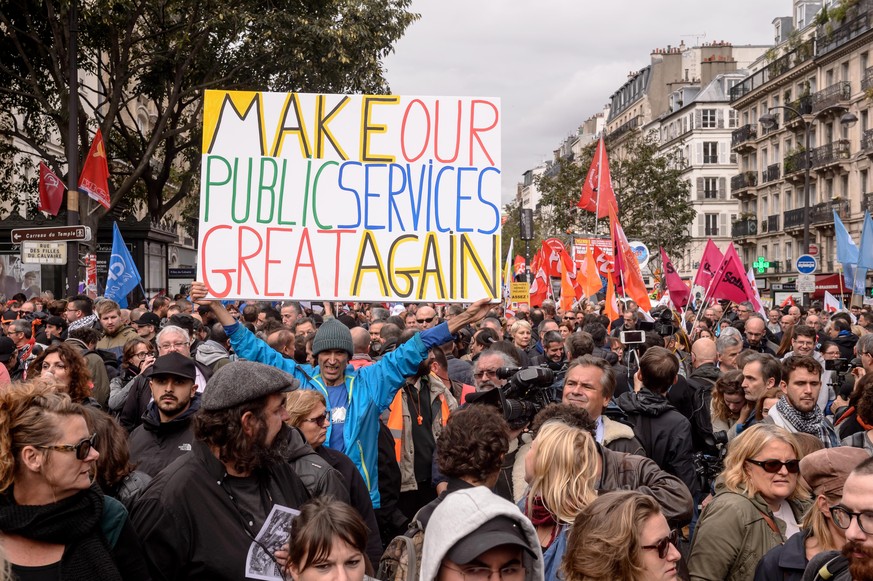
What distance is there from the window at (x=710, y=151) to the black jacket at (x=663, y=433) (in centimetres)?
7783

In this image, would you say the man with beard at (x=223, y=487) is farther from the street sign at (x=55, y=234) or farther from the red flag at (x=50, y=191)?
the red flag at (x=50, y=191)

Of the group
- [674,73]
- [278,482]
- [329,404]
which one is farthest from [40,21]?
[674,73]

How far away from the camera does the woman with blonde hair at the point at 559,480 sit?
3762mm

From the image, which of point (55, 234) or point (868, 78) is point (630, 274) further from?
point (868, 78)

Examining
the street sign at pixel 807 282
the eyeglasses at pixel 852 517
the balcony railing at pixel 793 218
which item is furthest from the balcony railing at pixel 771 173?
the eyeglasses at pixel 852 517

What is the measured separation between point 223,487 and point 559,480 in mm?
1223

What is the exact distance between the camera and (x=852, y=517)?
2906 mm

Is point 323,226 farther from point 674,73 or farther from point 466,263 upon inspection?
point 674,73

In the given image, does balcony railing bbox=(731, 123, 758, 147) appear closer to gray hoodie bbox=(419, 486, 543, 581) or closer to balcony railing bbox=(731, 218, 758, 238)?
balcony railing bbox=(731, 218, 758, 238)

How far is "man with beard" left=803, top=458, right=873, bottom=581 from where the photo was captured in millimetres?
2783

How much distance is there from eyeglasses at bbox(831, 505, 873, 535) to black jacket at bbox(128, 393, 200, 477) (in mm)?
3193

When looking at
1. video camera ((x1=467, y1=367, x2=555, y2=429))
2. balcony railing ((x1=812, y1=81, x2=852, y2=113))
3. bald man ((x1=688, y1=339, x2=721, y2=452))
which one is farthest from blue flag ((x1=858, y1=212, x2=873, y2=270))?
balcony railing ((x1=812, y1=81, x2=852, y2=113))

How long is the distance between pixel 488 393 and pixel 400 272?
54.5 inches

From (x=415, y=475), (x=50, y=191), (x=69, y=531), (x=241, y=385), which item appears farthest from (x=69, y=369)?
(x=50, y=191)
